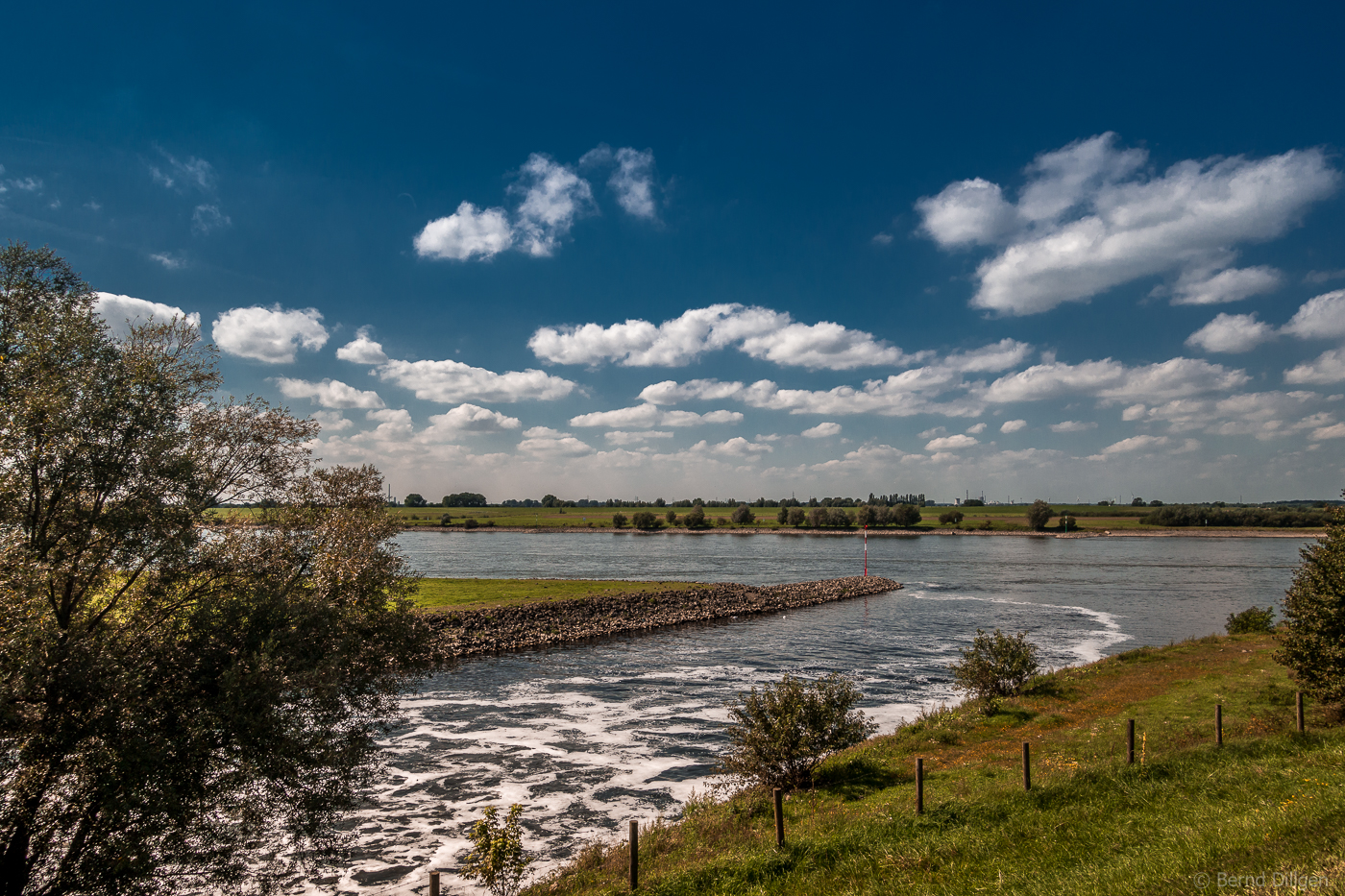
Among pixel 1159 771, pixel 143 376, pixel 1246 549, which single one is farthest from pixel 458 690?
pixel 1246 549

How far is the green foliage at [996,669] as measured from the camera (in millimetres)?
28516

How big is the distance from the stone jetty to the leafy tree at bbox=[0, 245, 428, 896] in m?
24.9

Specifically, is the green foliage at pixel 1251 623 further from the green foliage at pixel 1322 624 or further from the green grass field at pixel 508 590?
the green grass field at pixel 508 590

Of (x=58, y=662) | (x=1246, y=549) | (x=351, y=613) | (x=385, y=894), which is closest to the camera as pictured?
(x=58, y=662)

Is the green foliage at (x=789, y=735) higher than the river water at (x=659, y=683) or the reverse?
higher

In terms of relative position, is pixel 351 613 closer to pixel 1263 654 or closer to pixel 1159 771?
pixel 1159 771

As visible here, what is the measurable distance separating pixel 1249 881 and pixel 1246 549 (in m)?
169

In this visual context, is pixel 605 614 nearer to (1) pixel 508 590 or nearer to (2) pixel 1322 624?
(1) pixel 508 590

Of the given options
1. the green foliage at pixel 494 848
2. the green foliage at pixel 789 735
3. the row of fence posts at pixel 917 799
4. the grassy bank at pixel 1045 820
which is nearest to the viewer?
the grassy bank at pixel 1045 820

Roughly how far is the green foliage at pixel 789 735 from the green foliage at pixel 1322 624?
14.4m

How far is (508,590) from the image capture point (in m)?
66.2

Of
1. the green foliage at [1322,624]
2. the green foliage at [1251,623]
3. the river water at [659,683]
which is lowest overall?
the river water at [659,683]

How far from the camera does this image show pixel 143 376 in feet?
48.8

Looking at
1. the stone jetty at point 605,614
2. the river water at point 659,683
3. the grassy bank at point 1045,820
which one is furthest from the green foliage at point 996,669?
the stone jetty at point 605,614
